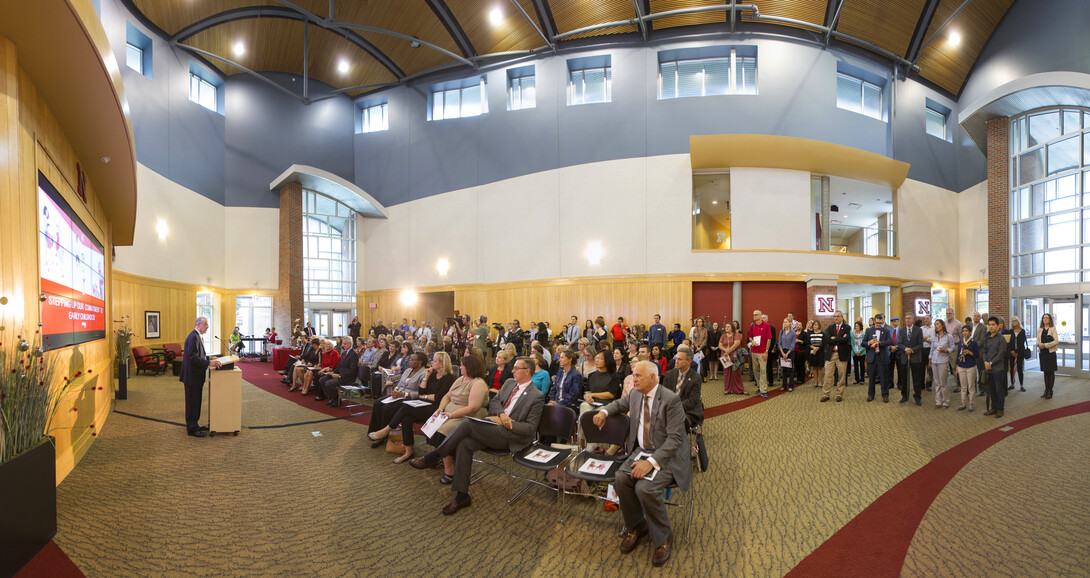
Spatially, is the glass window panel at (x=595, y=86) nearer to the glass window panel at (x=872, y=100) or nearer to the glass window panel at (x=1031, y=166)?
the glass window panel at (x=872, y=100)

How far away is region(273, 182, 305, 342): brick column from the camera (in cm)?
1744

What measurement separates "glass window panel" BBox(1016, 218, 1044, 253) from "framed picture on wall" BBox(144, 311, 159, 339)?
77.6 feet

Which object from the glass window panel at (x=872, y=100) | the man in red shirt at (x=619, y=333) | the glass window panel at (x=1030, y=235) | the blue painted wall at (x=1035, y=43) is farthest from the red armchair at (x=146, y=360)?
the blue painted wall at (x=1035, y=43)

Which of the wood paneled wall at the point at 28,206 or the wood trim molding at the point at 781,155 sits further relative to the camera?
the wood trim molding at the point at 781,155

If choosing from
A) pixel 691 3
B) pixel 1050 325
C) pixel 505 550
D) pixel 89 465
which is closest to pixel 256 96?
pixel 691 3

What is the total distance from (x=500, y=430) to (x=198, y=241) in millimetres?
17189

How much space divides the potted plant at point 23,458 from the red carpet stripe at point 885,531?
4432mm

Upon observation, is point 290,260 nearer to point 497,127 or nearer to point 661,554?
point 497,127

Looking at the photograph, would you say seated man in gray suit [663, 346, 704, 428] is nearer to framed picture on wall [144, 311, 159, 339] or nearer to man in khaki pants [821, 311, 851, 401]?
man in khaki pants [821, 311, 851, 401]

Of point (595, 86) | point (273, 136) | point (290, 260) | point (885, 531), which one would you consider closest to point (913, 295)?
point (595, 86)

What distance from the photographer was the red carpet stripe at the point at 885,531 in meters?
2.89

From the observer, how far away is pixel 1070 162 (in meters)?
10.7

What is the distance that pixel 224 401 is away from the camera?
19.7 feet

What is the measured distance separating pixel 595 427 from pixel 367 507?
2.00 metres
